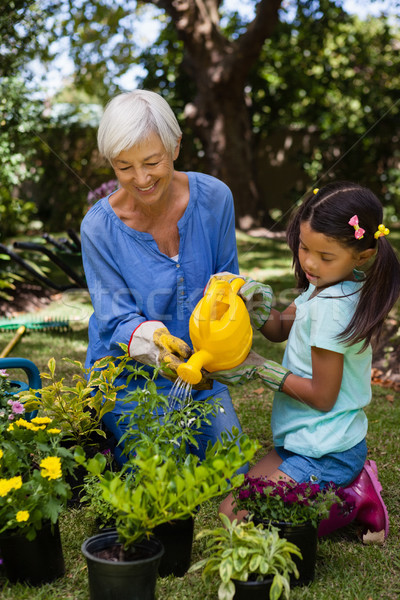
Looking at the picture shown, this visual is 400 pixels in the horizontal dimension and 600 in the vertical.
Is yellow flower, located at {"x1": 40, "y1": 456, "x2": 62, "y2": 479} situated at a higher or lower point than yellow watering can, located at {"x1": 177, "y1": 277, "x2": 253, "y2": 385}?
lower

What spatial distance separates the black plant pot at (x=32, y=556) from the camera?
5.67ft

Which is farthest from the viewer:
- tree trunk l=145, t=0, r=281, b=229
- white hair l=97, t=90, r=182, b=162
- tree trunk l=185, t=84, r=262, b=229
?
tree trunk l=185, t=84, r=262, b=229

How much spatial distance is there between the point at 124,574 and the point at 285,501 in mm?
520

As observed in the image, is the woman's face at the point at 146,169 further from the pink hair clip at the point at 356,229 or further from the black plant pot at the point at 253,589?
the black plant pot at the point at 253,589

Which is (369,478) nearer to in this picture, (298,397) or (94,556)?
(298,397)

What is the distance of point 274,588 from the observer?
5.14 ft

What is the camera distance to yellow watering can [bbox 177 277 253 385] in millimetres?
1979

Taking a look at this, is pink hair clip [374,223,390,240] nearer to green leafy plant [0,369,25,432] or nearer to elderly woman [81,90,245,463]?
elderly woman [81,90,245,463]

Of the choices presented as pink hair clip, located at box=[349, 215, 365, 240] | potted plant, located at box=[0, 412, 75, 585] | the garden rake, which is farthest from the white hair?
the garden rake

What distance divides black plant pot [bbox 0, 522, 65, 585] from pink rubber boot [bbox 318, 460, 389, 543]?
34.2 inches

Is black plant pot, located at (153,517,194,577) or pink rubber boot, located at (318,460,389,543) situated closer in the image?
black plant pot, located at (153,517,194,577)

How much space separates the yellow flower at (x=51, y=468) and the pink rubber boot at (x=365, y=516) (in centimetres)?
92

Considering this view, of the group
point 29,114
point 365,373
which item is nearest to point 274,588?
point 365,373

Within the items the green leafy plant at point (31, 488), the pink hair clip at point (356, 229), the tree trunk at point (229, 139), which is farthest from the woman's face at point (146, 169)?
the tree trunk at point (229, 139)
